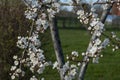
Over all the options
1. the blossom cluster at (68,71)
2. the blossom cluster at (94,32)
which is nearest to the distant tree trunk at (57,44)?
the blossom cluster at (68,71)

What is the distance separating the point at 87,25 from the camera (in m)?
4.40

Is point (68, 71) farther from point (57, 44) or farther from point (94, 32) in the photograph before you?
point (94, 32)

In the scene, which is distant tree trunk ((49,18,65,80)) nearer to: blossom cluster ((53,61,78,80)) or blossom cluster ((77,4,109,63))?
blossom cluster ((53,61,78,80))

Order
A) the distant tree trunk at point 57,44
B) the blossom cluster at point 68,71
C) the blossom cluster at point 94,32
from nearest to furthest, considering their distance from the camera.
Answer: the blossom cluster at point 94,32 → the blossom cluster at point 68,71 → the distant tree trunk at point 57,44

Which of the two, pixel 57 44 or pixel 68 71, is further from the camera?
pixel 57 44

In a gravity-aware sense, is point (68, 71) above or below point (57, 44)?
below

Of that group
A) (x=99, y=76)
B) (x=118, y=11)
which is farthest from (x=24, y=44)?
(x=99, y=76)

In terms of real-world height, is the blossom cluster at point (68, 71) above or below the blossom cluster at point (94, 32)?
below

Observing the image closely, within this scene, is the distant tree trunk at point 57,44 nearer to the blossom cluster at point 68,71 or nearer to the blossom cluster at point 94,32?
the blossom cluster at point 68,71

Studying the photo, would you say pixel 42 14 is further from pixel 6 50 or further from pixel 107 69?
pixel 107 69

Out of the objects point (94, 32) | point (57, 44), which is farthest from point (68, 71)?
point (94, 32)

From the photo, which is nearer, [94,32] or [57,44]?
[94,32]

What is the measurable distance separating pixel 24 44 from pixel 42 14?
0.43 meters

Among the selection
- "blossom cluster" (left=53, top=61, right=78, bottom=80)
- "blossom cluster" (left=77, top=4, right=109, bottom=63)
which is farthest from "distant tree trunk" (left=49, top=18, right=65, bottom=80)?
"blossom cluster" (left=77, top=4, right=109, bottom=63)
